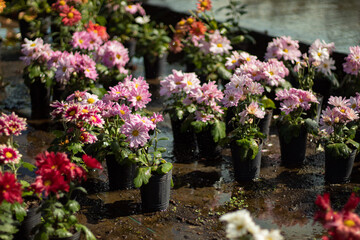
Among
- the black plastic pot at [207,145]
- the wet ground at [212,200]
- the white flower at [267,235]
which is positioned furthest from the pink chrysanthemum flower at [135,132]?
the white flower at [267,235]

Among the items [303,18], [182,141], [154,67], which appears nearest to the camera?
[182,141]

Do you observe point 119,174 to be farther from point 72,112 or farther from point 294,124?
point 294,124

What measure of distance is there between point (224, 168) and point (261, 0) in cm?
631

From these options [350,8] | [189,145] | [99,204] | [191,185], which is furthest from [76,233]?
[350,8]

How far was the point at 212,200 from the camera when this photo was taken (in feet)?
13.5

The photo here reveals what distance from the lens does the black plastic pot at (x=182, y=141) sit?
5049 millimetres

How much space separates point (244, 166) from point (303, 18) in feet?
15.5

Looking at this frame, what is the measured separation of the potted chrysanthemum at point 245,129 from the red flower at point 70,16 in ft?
6.81

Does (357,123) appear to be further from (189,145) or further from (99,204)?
(99,204)

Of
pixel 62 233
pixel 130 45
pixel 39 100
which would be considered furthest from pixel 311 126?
pixel 130 45

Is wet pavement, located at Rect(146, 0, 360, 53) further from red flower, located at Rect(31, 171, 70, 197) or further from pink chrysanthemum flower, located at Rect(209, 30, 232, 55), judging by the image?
red flower, located at Rect(31, 171, 70, 197)

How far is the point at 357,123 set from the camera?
4.41 m

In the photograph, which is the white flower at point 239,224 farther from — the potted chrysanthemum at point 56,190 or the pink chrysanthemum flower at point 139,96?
the pink chrysanthemum flower at point 139,96

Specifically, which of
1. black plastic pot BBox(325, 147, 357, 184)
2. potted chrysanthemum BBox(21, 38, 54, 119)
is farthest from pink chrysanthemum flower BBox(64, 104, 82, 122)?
black plastic pot BBox(325, 147, 357, 184)
